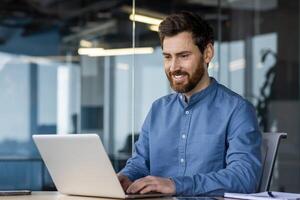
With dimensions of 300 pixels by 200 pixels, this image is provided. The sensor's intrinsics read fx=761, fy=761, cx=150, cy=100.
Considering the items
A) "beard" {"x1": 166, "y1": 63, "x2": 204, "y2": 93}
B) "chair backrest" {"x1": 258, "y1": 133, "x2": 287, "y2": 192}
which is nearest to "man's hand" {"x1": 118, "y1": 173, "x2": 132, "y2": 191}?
"beard" {"x1": 166, "y1": 63, "x2": 204, "y2": 93}

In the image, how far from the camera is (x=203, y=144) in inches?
108

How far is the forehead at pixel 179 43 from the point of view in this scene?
2.73 metres

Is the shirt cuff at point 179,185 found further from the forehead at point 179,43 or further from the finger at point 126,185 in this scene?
the forehead at point 179,43

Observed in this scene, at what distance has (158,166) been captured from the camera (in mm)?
2844

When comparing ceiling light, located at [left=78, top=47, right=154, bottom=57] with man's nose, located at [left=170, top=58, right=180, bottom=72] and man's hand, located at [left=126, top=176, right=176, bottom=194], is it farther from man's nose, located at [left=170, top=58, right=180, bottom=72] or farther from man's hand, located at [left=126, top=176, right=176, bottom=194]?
man's hand, located at [left=126, top=176, right=176, bottom=194]

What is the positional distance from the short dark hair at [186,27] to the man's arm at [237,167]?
281mm

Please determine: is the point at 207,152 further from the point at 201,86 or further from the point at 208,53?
the point at 208,53

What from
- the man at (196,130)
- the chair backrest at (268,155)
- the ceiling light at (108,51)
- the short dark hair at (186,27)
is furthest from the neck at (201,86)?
the ceiling light at (108,51)

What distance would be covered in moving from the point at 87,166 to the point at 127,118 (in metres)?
4.70

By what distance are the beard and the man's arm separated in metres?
0.19

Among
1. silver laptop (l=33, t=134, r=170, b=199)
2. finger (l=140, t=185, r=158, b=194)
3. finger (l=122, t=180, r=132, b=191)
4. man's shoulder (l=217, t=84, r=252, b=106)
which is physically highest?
man's shoulder (l=217, t=84, r=252, b=106)

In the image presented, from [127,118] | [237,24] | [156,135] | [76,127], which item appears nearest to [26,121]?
[76,127]

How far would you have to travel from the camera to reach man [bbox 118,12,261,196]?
2564 millimetres

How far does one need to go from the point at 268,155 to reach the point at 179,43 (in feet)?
2.01
